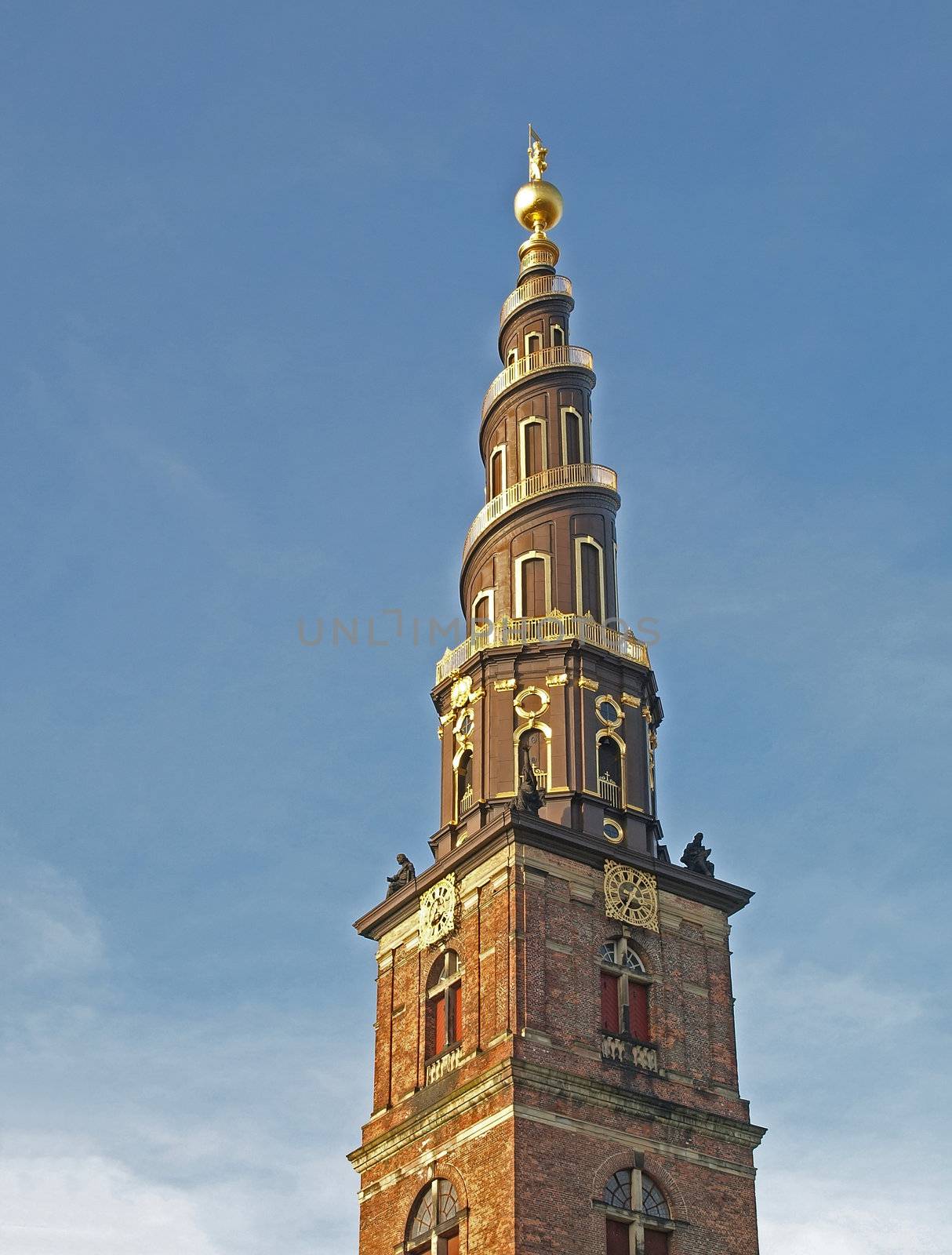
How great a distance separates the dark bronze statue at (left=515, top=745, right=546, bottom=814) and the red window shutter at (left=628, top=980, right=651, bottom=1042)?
653 centimetres

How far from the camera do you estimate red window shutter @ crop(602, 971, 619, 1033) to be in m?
65.8

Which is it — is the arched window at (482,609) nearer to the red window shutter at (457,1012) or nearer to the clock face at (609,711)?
the clock face at (609,711)

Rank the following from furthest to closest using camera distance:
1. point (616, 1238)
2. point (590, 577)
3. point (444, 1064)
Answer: point (590, 577) < point (444, 1064) < point (616, 1238)

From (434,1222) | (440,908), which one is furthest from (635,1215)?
(440,908)

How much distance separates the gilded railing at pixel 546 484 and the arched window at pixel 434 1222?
84.6 feet

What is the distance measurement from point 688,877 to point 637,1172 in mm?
10984

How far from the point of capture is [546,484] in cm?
7762

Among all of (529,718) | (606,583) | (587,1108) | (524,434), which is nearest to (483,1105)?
(587,1108)

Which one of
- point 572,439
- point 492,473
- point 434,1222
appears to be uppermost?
point 572,439

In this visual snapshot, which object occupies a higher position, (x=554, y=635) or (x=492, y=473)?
(x=492, y=473)

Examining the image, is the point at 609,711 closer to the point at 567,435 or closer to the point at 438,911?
the point at 438,911

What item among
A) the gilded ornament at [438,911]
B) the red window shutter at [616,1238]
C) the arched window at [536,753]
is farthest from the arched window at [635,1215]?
the arched window at [536,753]

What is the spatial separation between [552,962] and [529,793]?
5.94 m

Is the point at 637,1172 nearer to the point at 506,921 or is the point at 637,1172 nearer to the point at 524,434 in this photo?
the point at 506,921
